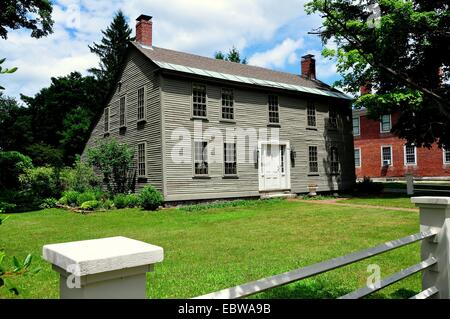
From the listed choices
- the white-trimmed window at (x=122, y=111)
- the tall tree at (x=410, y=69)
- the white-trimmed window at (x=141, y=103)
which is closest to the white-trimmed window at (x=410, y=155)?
the tall tree at (x=410, y=69)

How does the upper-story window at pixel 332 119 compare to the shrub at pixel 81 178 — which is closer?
the shrub at pixel 81 178

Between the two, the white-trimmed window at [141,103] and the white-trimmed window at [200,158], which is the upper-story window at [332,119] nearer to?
the white-trimmed window at [200,158]

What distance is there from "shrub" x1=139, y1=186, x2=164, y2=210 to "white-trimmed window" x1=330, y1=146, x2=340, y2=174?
1261 centimetres

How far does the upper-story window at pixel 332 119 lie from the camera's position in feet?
78.7

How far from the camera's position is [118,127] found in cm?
2127

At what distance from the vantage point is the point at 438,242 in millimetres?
4125

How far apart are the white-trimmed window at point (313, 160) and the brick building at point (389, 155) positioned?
16.9m

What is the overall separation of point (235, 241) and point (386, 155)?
34.1 metres

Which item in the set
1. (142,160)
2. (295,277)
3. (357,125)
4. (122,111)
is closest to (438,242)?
(295,277)

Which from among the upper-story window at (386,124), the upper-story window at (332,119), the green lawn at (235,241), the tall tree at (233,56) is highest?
the tall tree at (233,56)

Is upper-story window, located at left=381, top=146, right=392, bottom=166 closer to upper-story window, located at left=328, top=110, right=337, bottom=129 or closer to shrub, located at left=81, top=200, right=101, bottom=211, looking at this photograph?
upper-story window, located at left=328, top=110, right=337, bottom=129

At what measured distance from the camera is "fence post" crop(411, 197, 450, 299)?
4062 millimetres

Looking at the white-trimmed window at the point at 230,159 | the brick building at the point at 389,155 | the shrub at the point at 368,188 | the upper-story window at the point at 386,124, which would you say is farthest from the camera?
the upper-story window at the point at 386,124

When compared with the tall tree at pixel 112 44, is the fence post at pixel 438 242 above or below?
below
